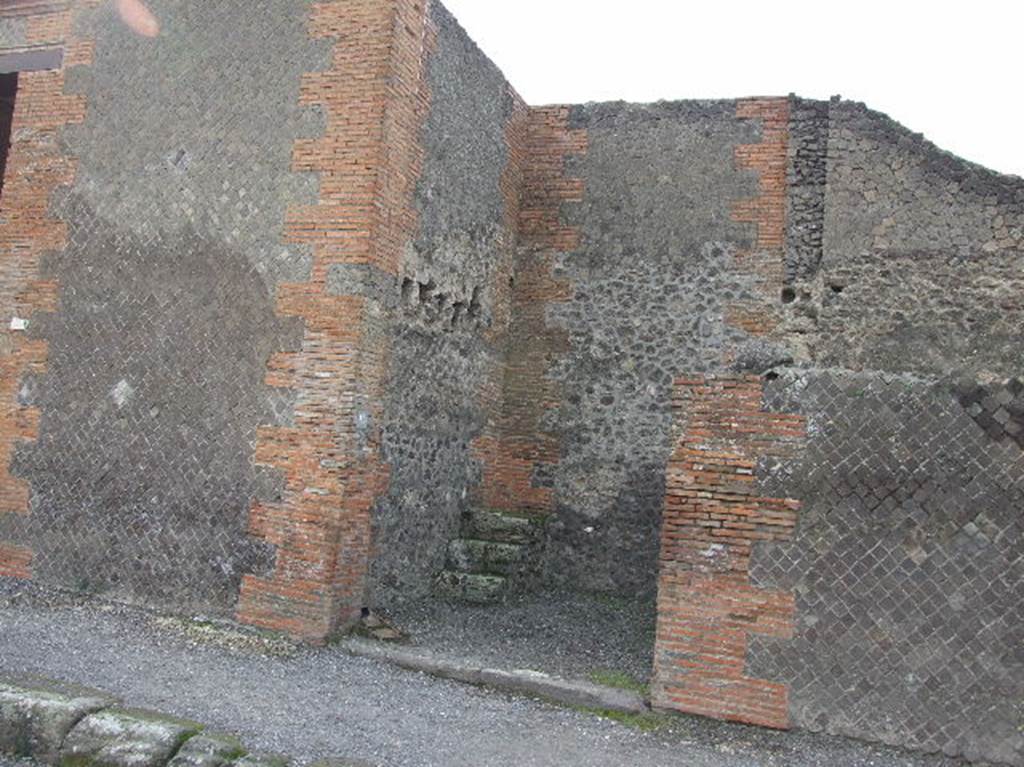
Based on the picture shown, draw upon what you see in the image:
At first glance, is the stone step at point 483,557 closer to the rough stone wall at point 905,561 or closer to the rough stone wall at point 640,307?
the rough stone wall at point 640,307

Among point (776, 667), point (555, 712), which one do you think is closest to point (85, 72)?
point (555, 712)

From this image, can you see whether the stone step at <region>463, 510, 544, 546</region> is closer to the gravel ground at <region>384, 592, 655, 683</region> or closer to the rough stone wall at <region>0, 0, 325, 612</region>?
the gravel ground at <region>384, 592, 655, 683</region>

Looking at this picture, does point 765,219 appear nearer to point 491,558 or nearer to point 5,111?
point 491,558

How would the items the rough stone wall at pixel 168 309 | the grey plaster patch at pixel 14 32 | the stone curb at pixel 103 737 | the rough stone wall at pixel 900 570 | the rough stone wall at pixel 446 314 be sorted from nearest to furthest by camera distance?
the stone curb at pixel 103 737 < the rough stone wall at pixel 900 570 < the rough stone wall at pixel 168 309 < the rough stone wall at pixel 446 314 < the grey plaster patch at pixel 14 32

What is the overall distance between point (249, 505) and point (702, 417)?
3.55 metres

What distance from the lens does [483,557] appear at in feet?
29.1

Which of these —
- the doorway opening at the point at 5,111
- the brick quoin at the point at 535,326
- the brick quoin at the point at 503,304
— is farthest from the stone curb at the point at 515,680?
the doorway opening at the point at 5,111

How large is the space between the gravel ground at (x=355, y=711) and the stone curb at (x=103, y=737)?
219mm

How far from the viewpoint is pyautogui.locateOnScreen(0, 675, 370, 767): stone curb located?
15.4ft

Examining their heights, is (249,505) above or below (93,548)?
above

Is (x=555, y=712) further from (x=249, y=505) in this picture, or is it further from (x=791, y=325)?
(x=791, y=325)

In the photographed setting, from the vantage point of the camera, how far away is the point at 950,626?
5.38m

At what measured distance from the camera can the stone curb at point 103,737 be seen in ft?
15.4

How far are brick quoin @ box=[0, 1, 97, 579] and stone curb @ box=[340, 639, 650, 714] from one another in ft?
11.3
